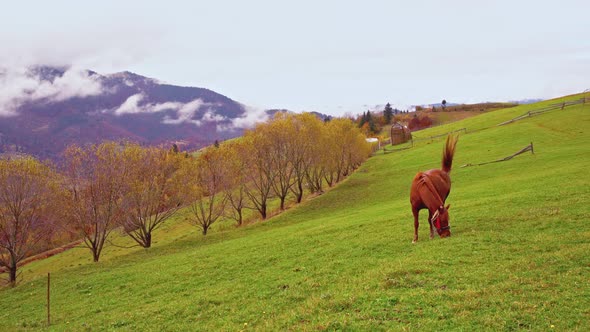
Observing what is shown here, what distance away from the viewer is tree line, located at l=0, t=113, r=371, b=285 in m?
32.4

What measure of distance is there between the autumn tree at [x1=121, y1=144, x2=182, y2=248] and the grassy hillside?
7.57 m

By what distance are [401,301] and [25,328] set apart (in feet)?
56.2

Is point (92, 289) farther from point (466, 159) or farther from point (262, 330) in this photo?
point (466, 159)

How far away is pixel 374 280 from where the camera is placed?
1339cm

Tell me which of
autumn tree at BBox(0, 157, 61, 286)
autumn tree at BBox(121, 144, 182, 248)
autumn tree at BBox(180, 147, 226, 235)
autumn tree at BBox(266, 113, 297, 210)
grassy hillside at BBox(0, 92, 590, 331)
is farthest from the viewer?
autumn tree at BBox(266, 113, 297, 210)

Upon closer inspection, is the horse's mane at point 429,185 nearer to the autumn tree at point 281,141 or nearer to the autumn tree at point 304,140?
the autumn tree at point 281,141

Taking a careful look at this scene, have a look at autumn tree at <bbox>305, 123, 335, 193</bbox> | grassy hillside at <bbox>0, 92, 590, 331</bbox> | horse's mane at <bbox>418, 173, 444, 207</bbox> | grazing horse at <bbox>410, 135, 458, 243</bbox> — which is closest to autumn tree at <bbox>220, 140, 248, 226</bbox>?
autumn tree at <bbox>305, 123, 335, 193</bbox>

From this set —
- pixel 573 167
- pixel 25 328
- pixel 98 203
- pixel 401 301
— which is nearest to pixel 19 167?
pixel 98 203

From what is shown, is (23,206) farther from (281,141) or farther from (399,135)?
(399,135)

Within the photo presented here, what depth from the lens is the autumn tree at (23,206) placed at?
31422 mm

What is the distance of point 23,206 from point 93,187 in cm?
598

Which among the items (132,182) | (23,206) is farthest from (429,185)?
(23,206)

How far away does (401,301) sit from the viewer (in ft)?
36.6

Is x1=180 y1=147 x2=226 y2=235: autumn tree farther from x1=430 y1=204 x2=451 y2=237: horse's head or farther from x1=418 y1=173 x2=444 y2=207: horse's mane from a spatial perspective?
x1=430 y1=204 x2=451 y2=237: horse's head
